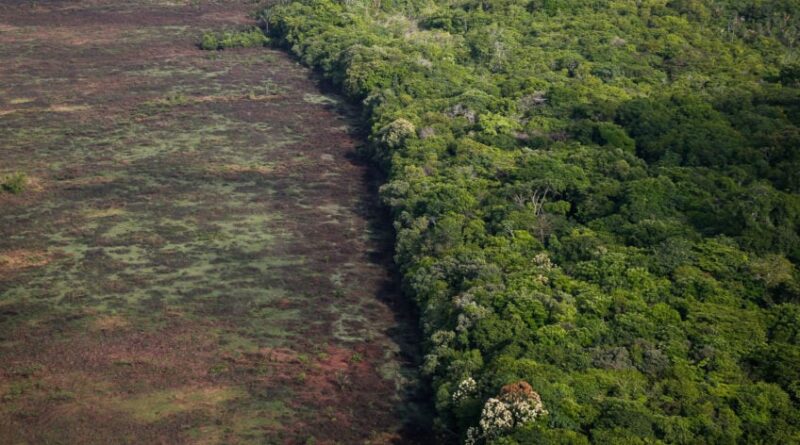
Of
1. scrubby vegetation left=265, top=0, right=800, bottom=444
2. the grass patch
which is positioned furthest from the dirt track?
scrubby vegetation left=265, top=0, right=800, bottom=444

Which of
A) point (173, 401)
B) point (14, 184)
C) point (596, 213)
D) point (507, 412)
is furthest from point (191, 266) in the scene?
point (507, 412)

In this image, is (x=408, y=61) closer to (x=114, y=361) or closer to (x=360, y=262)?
(x=360, y=262)

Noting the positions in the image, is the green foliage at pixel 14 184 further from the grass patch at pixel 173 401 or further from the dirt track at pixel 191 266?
the grass patch at pixel 173 401

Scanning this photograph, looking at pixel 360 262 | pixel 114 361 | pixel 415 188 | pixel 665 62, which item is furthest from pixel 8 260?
pixel 665 62

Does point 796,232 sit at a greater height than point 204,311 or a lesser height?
greater

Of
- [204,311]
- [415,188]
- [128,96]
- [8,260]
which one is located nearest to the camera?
[204,311]

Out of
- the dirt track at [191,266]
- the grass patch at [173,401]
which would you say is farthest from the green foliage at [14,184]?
the grass patch at [173,401]
